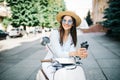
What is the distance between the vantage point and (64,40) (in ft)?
9.81

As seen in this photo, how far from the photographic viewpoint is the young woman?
2.82 m

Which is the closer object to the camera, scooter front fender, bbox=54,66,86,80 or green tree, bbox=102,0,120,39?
scooter front fender, bbox=54,66,86,80

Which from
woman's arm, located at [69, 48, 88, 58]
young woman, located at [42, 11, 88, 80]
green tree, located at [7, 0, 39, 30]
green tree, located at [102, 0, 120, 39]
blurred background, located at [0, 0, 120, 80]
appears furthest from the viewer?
green tree, located at [7, 0, 39, 30]

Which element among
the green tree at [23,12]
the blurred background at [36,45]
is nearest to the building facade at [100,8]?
the blurred background at [36,45]

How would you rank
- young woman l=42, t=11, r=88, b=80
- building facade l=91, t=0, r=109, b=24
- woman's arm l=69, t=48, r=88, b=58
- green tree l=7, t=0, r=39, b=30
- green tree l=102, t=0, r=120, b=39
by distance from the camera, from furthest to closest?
building facade l=91, t=0, r=109, b=24
green tree l=7, t=0, r=39, b=30
green tree l=102, t=0, r=120, b=39
young woman l=42, t=11, r=88, b=80
woman's arm l=69, t=48, r=88, b=58

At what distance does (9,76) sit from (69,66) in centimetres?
535

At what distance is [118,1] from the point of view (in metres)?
24.7

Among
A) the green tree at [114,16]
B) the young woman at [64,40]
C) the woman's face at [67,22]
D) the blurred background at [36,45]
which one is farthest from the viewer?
the green tree at [114,16]

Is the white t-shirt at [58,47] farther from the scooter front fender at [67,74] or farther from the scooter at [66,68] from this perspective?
the scooter front fender at [67,74]

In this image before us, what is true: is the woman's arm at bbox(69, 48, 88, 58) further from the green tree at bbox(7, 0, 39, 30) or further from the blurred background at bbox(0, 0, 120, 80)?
the green tree at bbox(7, 0, 39, 30)

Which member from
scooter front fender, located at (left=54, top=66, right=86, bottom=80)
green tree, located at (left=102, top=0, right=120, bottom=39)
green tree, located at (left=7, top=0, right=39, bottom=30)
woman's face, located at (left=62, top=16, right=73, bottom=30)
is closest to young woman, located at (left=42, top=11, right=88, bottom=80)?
woman's face, located at (left=62, top=16, right=73, bottom=30)

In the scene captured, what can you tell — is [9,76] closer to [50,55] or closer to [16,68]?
[16,68]

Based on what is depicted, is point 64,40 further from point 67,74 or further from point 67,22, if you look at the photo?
point 67,74

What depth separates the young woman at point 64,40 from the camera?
9.25ft
